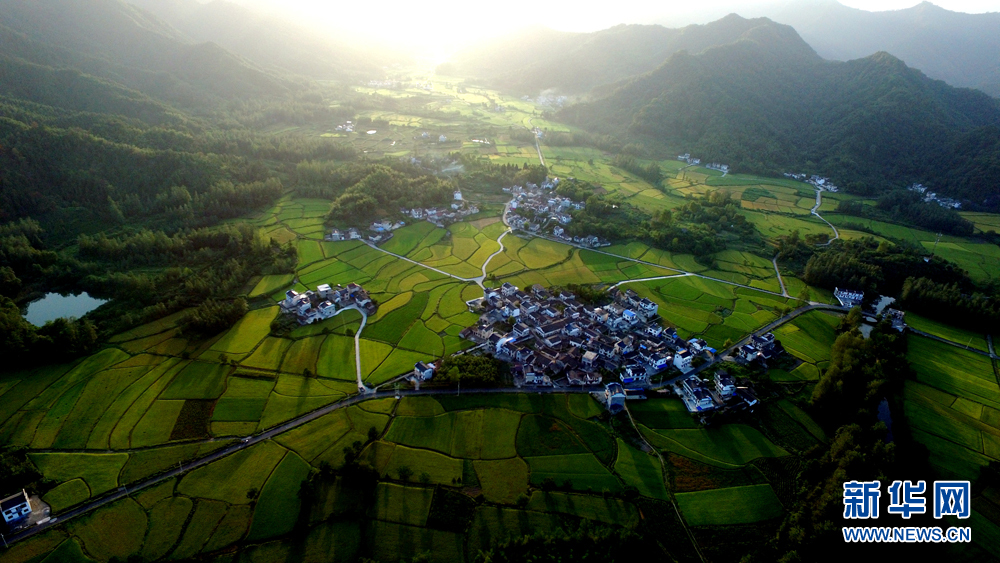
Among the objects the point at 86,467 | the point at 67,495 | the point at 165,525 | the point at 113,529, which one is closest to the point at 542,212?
the point at 165,525

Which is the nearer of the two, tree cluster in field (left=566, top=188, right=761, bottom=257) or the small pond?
the small pond

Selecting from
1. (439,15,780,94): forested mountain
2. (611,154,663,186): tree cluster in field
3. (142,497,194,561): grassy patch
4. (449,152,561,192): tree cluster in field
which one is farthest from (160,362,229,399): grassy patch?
(439,15,780,94): forested mountain

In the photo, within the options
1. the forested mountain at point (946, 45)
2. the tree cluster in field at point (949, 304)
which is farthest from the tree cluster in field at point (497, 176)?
the forested mountain at point (946, 45)

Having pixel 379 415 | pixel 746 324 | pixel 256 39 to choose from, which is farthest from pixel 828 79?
pixel 256 39

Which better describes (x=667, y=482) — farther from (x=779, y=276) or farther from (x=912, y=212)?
(x=912, y=212)

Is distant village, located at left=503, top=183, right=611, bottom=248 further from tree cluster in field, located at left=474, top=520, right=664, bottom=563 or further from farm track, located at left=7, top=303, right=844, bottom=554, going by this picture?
tree cluster in field, located at left=474, top=520, right=664, bottom=563
